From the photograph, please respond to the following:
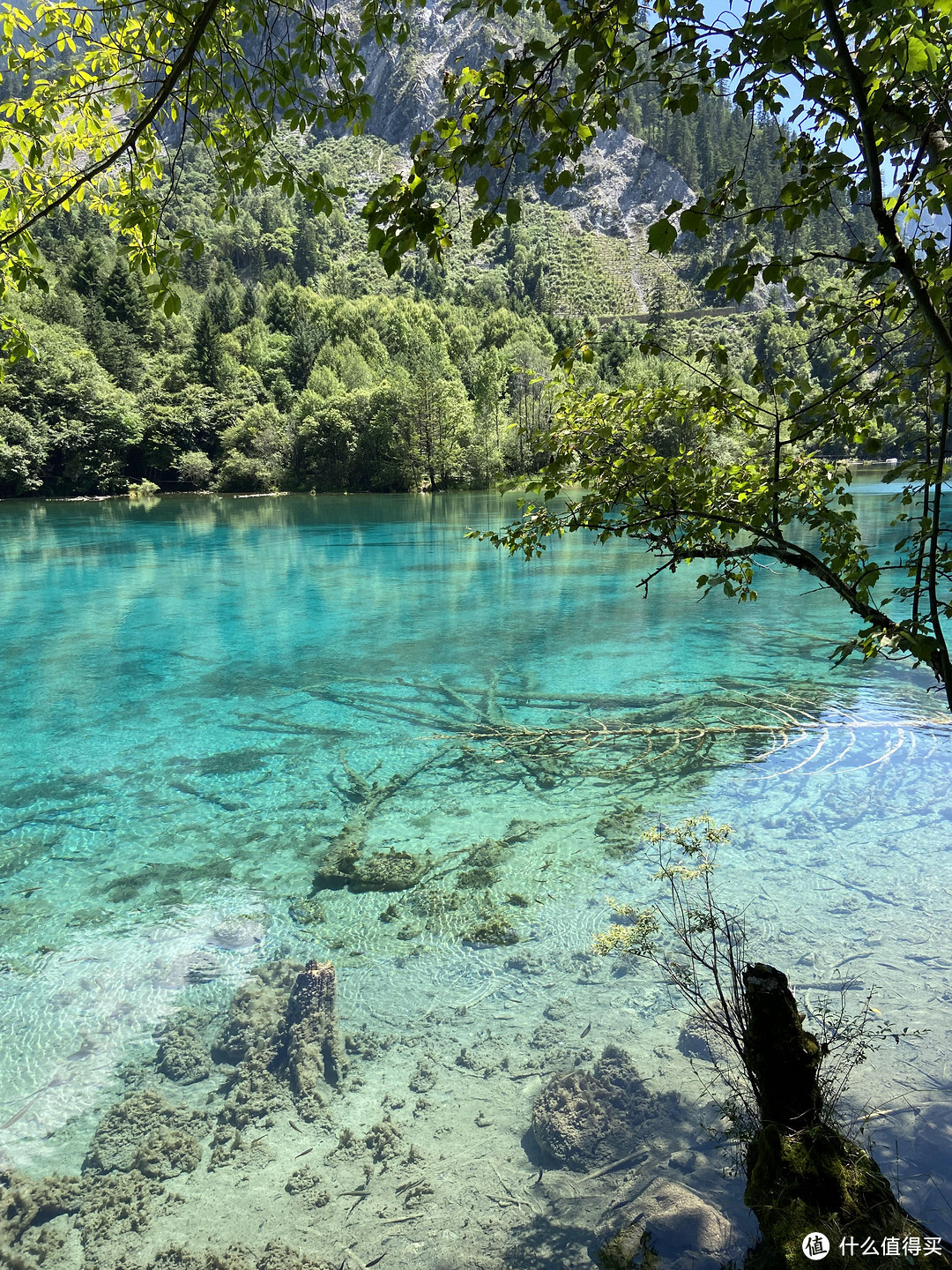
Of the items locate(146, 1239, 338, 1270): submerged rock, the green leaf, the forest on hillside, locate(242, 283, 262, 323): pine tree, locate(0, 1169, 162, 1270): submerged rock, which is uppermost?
locate(242, 283, 262, 323): pine tree

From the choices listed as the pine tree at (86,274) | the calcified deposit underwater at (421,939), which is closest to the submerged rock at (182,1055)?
the calcified deposit underwater at (421,939)

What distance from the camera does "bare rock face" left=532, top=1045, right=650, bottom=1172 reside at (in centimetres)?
430

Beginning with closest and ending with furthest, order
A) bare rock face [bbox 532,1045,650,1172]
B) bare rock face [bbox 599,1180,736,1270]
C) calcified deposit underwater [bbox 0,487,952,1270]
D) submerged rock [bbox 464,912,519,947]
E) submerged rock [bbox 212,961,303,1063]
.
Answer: bare rock face [bbox 599,1180,736,1270]
calcified deposit underwater [bbox 0,487,952,1270]
bare rock face [bbox 532,1045,650,1172]
submerged rock [bbox 212,961,303,1063]
submerged rock [bbox 464,912,519,947]

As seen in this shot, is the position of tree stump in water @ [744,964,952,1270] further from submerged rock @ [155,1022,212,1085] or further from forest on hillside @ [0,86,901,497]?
forest on hillside @ [0,86,901,497]

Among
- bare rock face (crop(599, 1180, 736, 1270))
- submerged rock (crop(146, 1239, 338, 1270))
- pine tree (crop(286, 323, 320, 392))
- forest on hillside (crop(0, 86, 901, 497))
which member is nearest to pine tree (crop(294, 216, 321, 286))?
forest on hillside (crop(0, 86, 901, 497))

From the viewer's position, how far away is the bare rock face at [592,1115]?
4.30m

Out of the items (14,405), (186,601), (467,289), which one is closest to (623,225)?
(467,289)

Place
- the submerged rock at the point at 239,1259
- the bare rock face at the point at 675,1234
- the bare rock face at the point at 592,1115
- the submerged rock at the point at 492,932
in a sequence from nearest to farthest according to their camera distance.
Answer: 1. the bare rock face at the point at 675,1234
2. the submerged rock at the point at 239,1259
3. the bare rock face at the point at 592,1115
4. the submerged rock at the point at 492,932

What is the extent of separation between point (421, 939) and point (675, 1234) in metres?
3.12

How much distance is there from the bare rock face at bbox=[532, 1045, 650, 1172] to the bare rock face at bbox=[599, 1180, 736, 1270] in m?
0.37

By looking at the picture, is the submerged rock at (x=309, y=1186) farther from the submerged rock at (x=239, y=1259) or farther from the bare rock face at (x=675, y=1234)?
the bare rock face at (x=675, y=1234)

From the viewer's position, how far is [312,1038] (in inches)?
207

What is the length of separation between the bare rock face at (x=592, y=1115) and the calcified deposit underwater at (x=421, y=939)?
2cm

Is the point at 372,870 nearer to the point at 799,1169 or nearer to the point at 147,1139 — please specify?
the point at 147,1139
